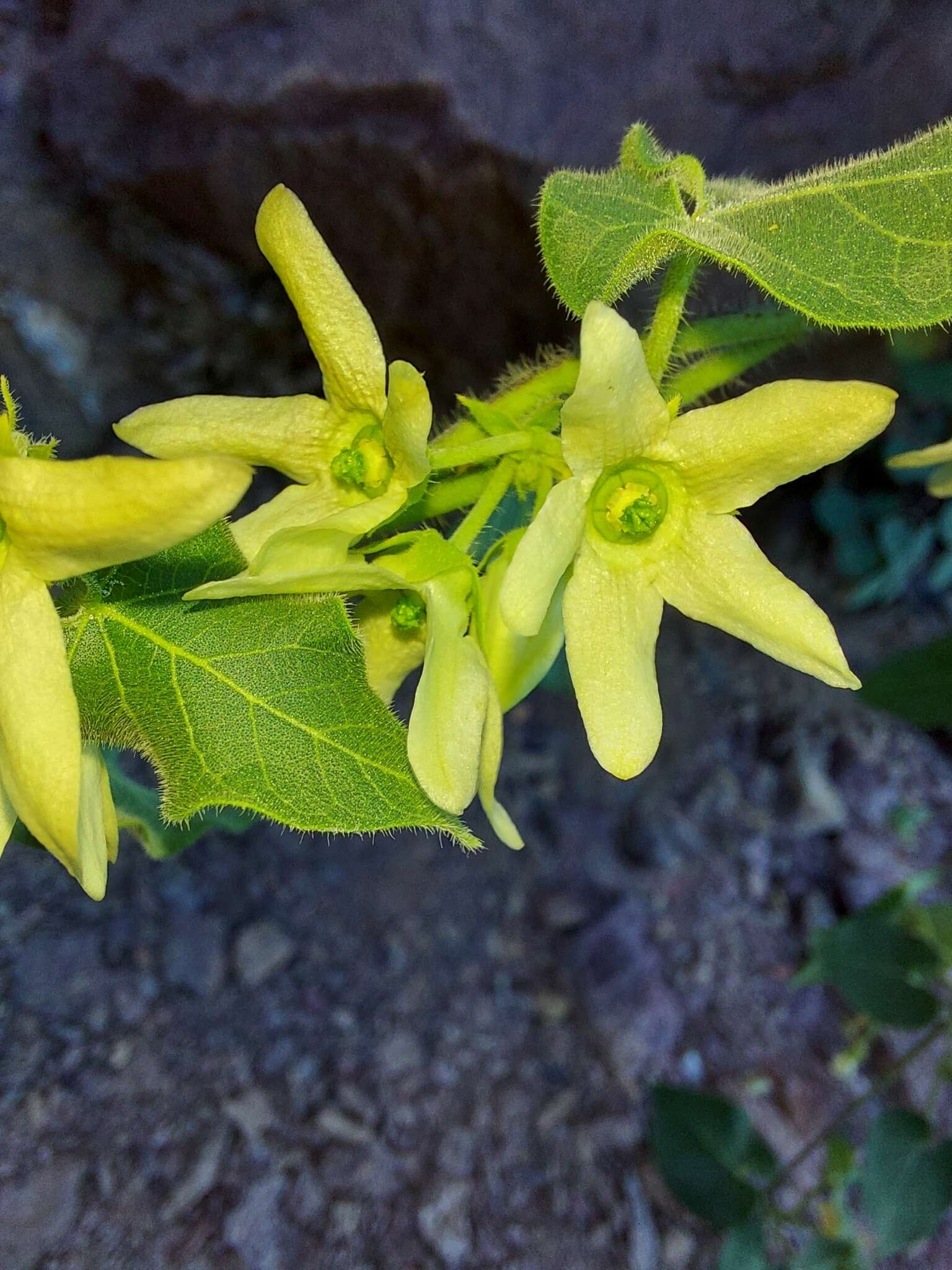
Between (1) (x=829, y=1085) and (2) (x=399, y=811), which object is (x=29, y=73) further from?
(1) (x=829, y=1085)

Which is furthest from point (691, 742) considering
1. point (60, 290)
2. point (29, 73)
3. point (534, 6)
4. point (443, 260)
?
point (29, 73)

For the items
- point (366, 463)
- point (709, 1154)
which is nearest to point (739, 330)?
point (366, 463)

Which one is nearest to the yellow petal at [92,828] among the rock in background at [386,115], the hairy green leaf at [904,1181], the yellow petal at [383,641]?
the yellow petal at [383,641]

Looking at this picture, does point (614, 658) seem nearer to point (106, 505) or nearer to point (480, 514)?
point (480, 514)

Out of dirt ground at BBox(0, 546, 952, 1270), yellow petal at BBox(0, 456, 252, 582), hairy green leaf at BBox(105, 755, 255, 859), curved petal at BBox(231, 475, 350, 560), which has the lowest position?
dirt ground at BBox(0, 546, 952, 1270)

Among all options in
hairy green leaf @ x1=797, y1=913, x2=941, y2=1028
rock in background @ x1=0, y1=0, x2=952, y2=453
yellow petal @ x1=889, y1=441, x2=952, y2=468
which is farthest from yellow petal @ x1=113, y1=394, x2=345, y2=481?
rock in background @ x1=0, y1=0, x2=952, y2=453

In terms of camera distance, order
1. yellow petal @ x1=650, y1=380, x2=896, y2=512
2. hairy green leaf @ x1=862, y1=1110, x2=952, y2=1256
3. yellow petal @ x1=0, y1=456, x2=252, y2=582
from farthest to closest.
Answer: hairy green leaf @ x1=862, y1=1110, x2=952, y2=1256, yellow petal @ x1=650, y1=380, x2=896, y2=512, yellow petal @ x1=0, y1=456, x2=252, y2=582

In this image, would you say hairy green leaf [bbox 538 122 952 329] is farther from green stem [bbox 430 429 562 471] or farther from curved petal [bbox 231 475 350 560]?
curved petal [bbox 231 475 350 560]
